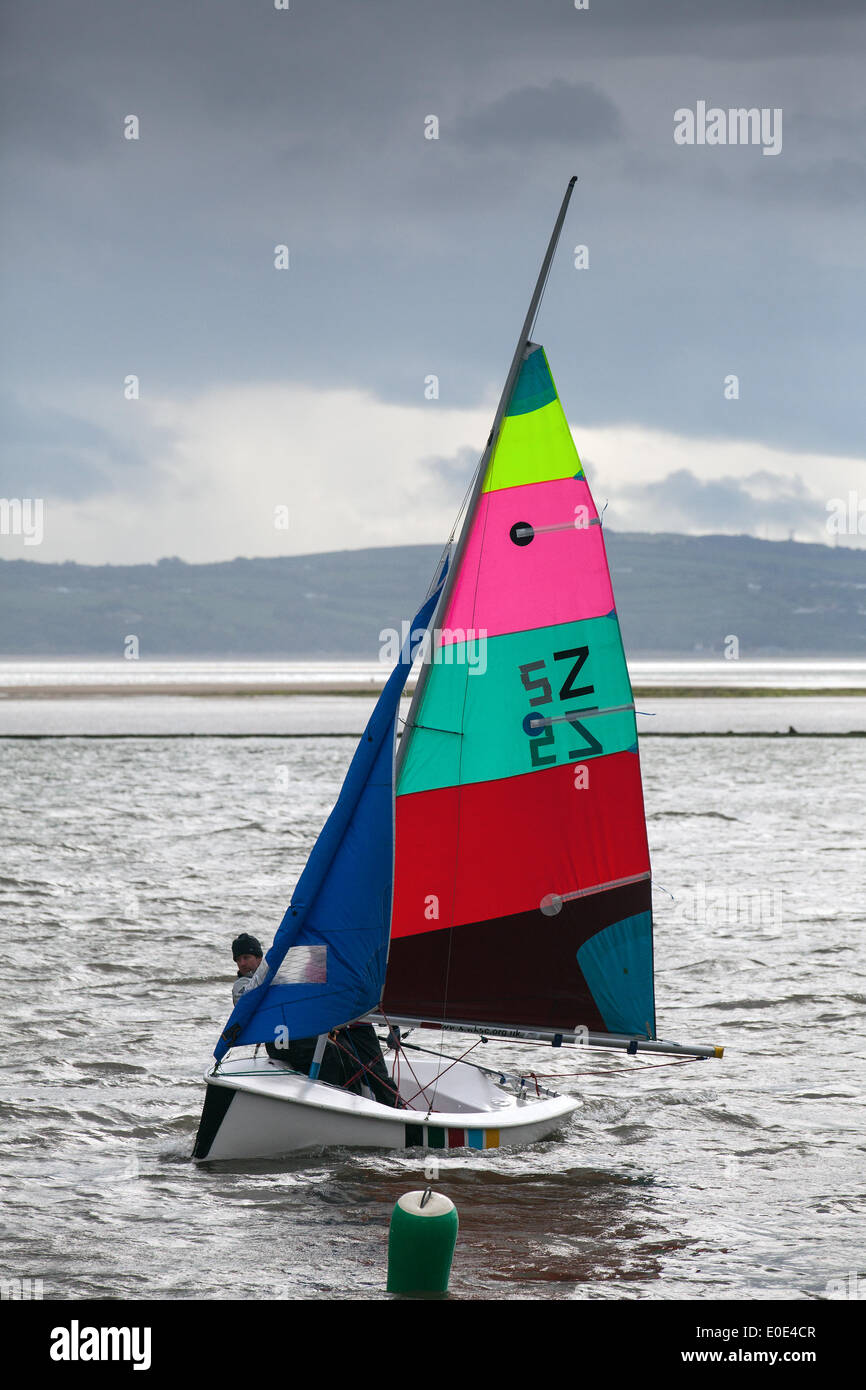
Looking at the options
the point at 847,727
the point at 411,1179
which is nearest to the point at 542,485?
the point at 411,1179

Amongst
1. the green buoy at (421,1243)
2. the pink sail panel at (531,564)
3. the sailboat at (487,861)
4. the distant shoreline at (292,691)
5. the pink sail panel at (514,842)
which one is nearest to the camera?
the green buoy at (421,1243)

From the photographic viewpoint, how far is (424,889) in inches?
518

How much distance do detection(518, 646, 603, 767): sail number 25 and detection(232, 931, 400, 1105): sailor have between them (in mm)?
3050

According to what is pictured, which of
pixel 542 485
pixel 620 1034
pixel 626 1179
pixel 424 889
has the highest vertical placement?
pixel 542 485

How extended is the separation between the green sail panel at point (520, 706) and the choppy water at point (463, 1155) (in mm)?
3616

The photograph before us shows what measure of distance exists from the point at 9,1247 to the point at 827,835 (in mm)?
25438

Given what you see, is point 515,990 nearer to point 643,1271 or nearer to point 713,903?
point 643,1271

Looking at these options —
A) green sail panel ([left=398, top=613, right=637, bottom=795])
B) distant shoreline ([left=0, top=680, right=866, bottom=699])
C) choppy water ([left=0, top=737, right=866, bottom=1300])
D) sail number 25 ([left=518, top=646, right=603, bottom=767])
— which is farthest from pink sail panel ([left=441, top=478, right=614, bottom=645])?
distant shoreline ([left=0, top=680, right=866, bottom=699])

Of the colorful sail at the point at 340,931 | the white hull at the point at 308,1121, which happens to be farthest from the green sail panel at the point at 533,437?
the white hull at the point at 308,1121

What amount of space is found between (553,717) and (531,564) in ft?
4.78

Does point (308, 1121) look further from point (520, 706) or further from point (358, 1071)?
point (520, 706)

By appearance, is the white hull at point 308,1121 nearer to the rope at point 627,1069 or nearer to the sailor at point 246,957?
the sailor at point 246,957

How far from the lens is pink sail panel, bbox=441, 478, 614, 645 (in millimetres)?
12680

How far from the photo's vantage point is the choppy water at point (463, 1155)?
10.5 m
